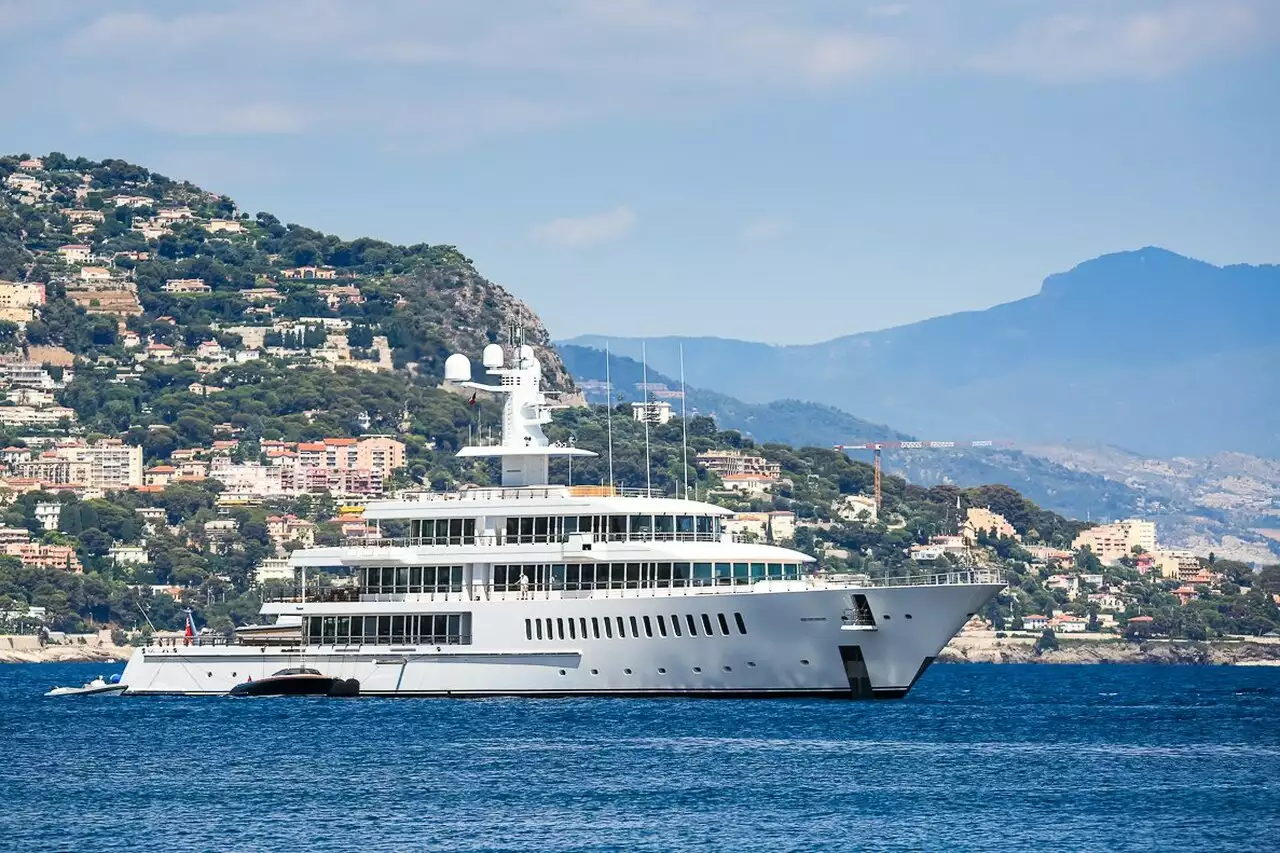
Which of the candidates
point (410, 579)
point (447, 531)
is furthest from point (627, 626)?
point (410, 579)

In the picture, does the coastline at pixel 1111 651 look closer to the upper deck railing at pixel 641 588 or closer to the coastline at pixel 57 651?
→ the coastline at pixel 57 651

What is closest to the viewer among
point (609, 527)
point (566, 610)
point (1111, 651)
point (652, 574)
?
point (566, 610)

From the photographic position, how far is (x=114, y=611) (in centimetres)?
17762

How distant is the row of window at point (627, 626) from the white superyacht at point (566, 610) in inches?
2.2

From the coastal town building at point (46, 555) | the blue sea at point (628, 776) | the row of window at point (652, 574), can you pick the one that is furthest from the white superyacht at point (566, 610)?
the coastal town building at point (46, 555)

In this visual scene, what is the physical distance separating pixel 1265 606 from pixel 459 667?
137m

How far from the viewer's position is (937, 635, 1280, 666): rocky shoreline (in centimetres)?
18612

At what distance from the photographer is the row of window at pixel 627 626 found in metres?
69.4

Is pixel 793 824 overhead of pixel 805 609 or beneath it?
beneath

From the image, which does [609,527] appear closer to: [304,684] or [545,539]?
Result: [545,539]

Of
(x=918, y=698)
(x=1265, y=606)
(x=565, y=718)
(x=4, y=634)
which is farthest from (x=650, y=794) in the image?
(x=1265, y=606)

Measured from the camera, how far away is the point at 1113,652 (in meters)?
191

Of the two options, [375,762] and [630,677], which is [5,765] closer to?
[375,762]

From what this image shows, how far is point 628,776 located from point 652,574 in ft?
59.1
